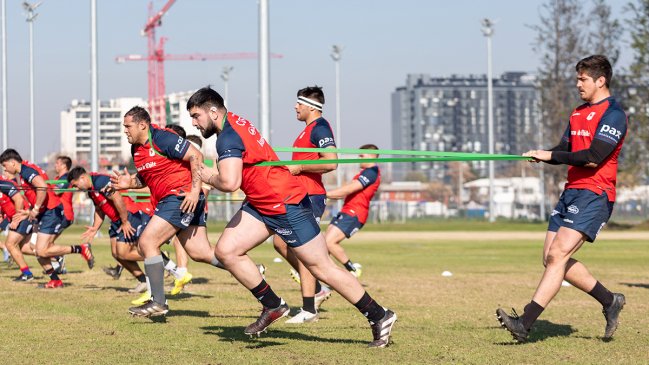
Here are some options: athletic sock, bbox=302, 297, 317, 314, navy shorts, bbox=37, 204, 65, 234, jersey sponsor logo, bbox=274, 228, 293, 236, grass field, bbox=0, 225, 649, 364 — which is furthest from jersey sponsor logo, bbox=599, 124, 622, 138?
navy shorts, bbox=37, 204, 65, 234

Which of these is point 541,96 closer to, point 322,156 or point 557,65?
point 557,65

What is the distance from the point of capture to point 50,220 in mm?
17516

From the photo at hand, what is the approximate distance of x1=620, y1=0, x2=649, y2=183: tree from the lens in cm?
5288

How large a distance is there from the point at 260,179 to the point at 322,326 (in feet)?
7.64

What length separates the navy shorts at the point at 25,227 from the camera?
18.3m

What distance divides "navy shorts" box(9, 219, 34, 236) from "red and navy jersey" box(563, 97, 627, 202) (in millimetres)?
11463

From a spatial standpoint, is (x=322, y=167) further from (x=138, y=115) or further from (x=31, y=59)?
(x=31, y=59)

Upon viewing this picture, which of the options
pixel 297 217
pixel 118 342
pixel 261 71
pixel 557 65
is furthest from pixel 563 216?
pixel 557 65

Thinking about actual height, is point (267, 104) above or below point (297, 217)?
above

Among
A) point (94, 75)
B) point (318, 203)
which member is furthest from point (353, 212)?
point (94, 75)

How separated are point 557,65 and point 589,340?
5918cm

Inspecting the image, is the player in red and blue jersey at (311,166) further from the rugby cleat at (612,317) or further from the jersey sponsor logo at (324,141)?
the rugby cleat at (612,317)

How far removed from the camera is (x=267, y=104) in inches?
1308

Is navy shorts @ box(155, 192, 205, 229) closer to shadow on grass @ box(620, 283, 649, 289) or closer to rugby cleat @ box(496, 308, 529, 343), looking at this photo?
rugby cleat @ box(496, 308, 529, 343)
